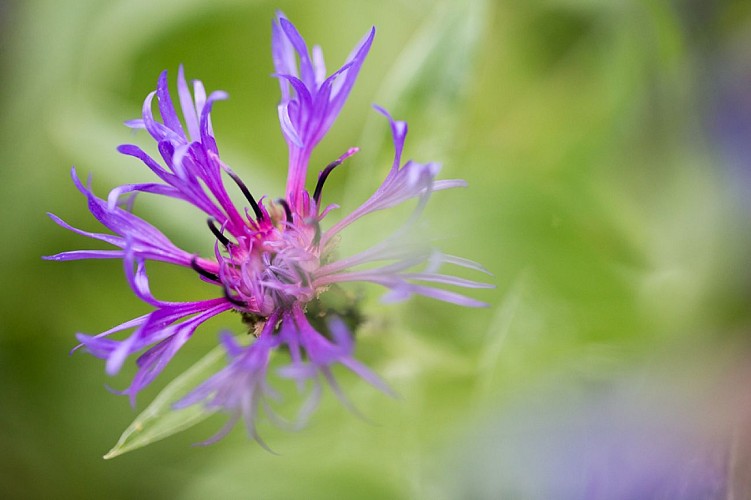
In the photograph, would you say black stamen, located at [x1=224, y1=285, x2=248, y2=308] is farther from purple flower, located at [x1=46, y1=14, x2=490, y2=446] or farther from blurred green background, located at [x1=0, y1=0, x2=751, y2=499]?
blurred green background, located at [x1=0, y1=0, x2=751, y2=499]

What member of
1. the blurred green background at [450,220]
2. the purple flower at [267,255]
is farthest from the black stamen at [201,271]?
the blurred green background at [450,220]

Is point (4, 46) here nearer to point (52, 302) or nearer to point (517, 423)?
point (52, 302)

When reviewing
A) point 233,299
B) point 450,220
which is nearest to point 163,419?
point 233,299

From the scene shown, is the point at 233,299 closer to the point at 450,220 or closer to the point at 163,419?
the point at 163,419

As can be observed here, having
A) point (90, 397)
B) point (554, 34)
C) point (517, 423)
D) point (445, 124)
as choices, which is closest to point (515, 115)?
point (554, 34)

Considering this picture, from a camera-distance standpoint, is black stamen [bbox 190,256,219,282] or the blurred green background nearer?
black stamen [bbox 190,256,219,282]

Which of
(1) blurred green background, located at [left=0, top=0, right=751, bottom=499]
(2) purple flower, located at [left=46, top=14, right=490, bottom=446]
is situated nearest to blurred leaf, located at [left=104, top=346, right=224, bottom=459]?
(2) purple flower, located at [left=46, top=14, right=490, bottom=446]
